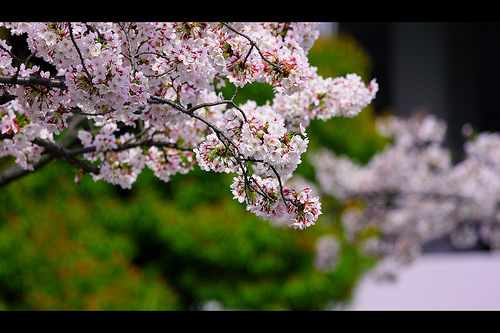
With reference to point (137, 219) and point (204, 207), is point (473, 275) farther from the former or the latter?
point (137, 219)

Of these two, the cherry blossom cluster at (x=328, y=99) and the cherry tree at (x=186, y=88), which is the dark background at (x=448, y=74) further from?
the cherry tree at (x=186, y=88)

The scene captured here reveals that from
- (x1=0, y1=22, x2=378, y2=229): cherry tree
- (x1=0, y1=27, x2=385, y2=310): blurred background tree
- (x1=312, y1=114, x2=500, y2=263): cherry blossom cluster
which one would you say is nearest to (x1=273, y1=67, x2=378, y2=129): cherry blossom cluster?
(x1=0, y1=22, x2=378, y2=229): cherry tree

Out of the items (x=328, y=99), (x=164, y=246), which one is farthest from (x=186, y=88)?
(x=164, y=246)

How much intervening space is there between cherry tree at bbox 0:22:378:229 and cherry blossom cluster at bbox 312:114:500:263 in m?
3.76

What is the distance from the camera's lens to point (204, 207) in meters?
8.48

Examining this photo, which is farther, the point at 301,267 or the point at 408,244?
the point at 301,267

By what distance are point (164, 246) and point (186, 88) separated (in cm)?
708

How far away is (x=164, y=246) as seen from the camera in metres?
8.85

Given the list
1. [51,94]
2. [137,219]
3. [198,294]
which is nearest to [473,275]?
[198,294]

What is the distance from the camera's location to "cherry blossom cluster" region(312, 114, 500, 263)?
562 cm

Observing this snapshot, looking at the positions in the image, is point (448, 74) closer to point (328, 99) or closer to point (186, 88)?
point (328, 99)

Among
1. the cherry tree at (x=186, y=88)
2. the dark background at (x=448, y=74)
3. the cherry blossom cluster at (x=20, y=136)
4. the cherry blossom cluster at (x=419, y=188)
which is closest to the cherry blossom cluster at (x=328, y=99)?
the cherry tree at (x=186, y=88)
